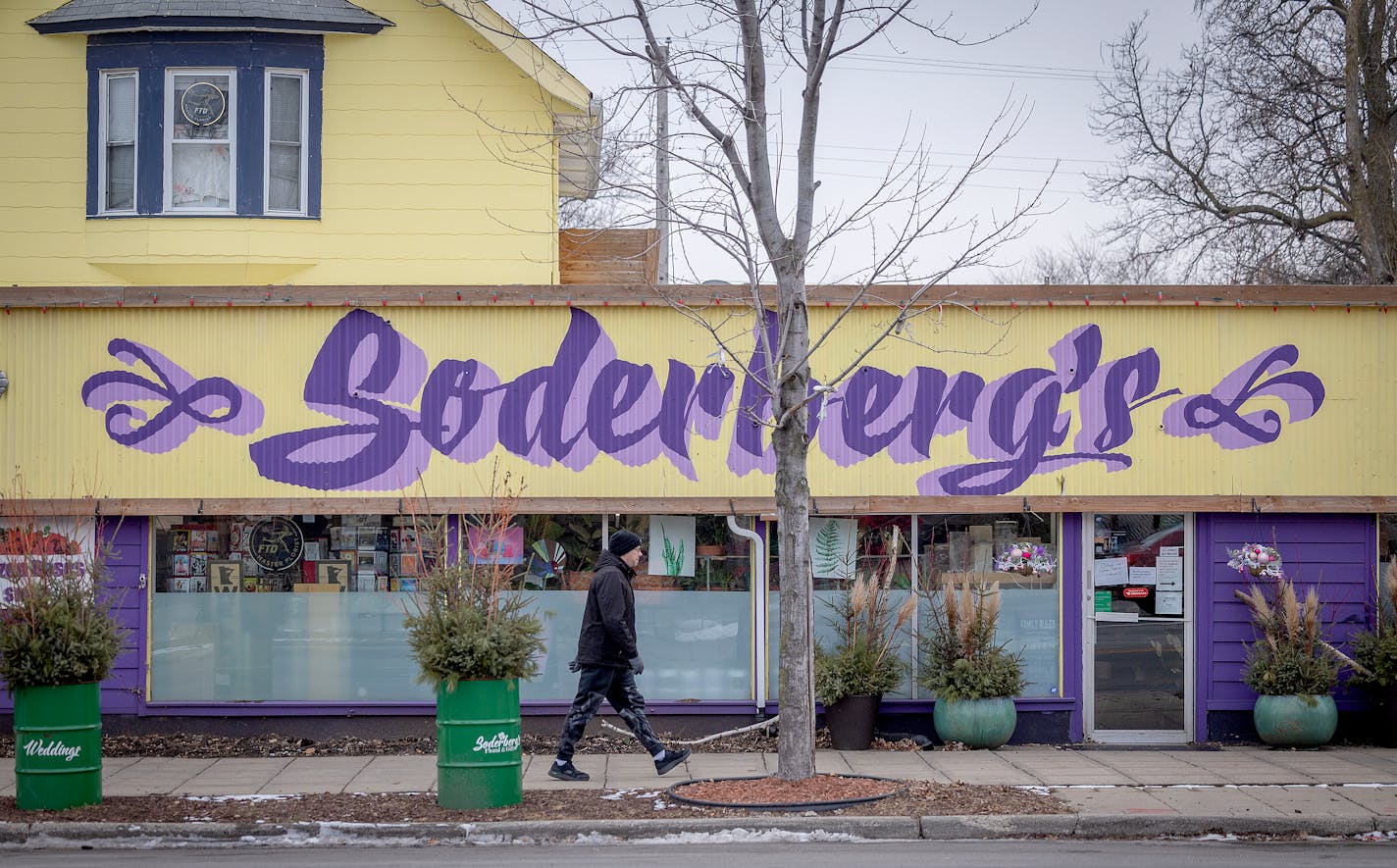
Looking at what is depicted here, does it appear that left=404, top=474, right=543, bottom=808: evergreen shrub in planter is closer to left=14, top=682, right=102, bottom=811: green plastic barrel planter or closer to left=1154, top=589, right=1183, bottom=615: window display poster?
left=14, top=682, right=102, bottom=811: green plastic barrel planter

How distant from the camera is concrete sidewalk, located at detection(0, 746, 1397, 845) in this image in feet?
30.6

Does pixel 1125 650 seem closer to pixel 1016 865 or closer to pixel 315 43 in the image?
pixel 1016 865

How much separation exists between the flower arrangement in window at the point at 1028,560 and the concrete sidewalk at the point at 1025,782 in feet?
5.35

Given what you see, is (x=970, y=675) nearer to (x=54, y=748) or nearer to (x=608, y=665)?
(x=608, y=665)

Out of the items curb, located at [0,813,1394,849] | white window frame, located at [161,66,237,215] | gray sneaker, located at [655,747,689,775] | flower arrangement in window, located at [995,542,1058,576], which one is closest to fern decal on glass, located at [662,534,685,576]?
gray sneaker, located at [655,747,689,775]

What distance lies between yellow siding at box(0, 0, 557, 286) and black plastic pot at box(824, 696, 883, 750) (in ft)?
17.8

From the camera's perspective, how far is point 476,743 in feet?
31.4

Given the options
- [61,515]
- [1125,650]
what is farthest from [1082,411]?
[61,515]

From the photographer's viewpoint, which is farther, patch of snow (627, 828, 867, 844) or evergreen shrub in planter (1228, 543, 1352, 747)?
evergreen shrub in planter (1228, 543, 1352, 747)

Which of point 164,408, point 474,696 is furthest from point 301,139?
point 474,696

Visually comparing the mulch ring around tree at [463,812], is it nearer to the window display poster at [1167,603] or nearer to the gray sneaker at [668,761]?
the gray sneaker at [668,761]

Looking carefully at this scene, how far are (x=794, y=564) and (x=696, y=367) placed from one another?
117 inches

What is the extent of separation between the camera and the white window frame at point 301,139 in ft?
47.1

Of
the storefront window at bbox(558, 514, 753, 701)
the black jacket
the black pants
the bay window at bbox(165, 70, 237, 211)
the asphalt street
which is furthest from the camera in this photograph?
the bay window at bbox(165, 70, 237, 211)
